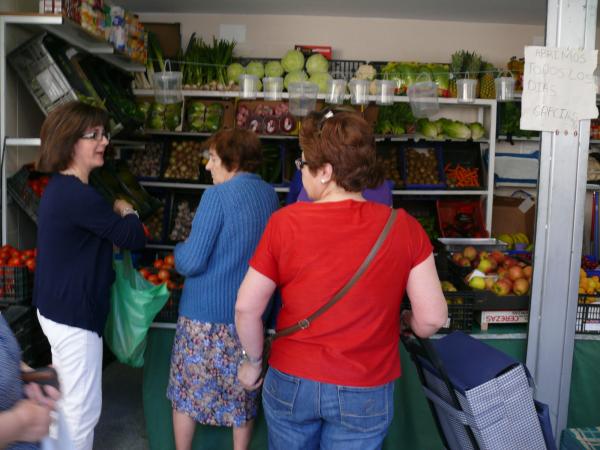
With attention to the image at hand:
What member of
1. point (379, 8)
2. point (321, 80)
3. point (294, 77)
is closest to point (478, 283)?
point (321, 80)

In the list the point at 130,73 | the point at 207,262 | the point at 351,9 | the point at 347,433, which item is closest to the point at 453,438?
the point at 347,433

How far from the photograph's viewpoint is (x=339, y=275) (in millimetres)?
1908

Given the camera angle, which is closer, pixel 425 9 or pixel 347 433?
pixel 347 433

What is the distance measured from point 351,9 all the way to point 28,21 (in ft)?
11.6

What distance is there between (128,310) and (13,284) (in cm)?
70

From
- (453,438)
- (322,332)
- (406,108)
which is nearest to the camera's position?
(322,332)

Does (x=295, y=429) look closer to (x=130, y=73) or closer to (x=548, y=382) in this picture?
(x=548, y=382)

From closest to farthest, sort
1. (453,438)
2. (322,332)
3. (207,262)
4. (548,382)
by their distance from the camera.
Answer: (322,332) < (453,438) < (207,262) < (548,382)

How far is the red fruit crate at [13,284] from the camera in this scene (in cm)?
325

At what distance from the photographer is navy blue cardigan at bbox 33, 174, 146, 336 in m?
2.60

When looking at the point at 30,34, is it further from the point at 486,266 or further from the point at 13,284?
the point at 486,266

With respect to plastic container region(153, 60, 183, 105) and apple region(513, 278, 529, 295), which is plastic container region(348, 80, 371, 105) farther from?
apple region(513, 278, 529, 295)

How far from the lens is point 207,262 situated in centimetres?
270

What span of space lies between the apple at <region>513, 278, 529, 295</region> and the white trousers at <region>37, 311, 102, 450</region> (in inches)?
79.4
